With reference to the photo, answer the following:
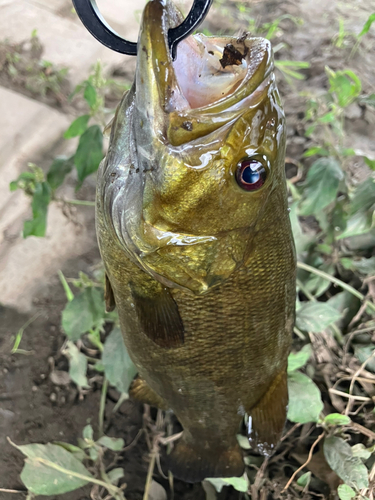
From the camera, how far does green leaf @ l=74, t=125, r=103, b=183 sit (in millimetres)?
1206

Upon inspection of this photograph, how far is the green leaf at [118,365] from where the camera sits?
1.21m

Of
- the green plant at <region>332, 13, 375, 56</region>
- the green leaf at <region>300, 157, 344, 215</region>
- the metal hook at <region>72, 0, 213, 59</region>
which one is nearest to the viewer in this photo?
the metal hook at <region>72, 0, 213, 59</region>

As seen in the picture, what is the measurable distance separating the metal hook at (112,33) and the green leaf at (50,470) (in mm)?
1115

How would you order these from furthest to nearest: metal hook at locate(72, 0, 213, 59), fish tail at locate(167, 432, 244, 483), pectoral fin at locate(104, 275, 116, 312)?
1. fish tail at locate(167, 432, 244, 483)
2. pectoral fin at locate(104, 275, 116, 312)
3. metal hook at locate(72, 0, 213, 59)

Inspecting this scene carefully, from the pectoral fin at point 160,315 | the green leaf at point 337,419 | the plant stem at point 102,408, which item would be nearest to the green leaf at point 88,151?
the pectoral fin at point 160,315

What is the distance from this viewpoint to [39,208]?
1.20 metres

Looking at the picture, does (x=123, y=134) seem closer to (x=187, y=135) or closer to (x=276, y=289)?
(x=187, y=135)

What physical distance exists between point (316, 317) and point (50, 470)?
3.28 ft

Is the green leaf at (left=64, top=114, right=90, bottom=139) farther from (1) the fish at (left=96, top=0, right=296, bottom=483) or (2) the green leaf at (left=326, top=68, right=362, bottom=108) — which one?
(2) the green leaf at (left=326, top=68, right=362, bottom=108)

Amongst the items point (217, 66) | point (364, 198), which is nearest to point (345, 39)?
point (364, 198)

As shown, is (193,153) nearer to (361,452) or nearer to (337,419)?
(337,419)

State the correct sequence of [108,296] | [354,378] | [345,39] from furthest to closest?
[345,39] < [354,378] < [108,296]

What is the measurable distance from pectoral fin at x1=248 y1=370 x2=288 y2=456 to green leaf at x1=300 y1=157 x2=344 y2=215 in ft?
2.41

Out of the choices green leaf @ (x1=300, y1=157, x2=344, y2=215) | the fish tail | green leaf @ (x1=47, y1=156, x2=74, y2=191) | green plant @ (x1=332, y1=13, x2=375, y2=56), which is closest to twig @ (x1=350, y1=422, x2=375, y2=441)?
the fish tail
